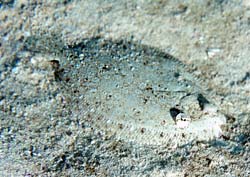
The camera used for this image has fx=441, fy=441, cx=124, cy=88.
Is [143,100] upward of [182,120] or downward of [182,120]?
upward

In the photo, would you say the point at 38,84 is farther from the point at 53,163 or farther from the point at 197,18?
the point at 197,18

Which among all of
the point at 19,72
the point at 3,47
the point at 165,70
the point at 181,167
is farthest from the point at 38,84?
the point at 181,167

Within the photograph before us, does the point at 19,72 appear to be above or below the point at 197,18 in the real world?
below

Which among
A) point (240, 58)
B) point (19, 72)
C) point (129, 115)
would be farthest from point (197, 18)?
point (19, 72)

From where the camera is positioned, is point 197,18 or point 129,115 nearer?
point 129,115

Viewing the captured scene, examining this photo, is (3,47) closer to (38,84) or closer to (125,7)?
(38,84)

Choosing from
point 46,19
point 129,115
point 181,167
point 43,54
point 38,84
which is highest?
point 46,19
